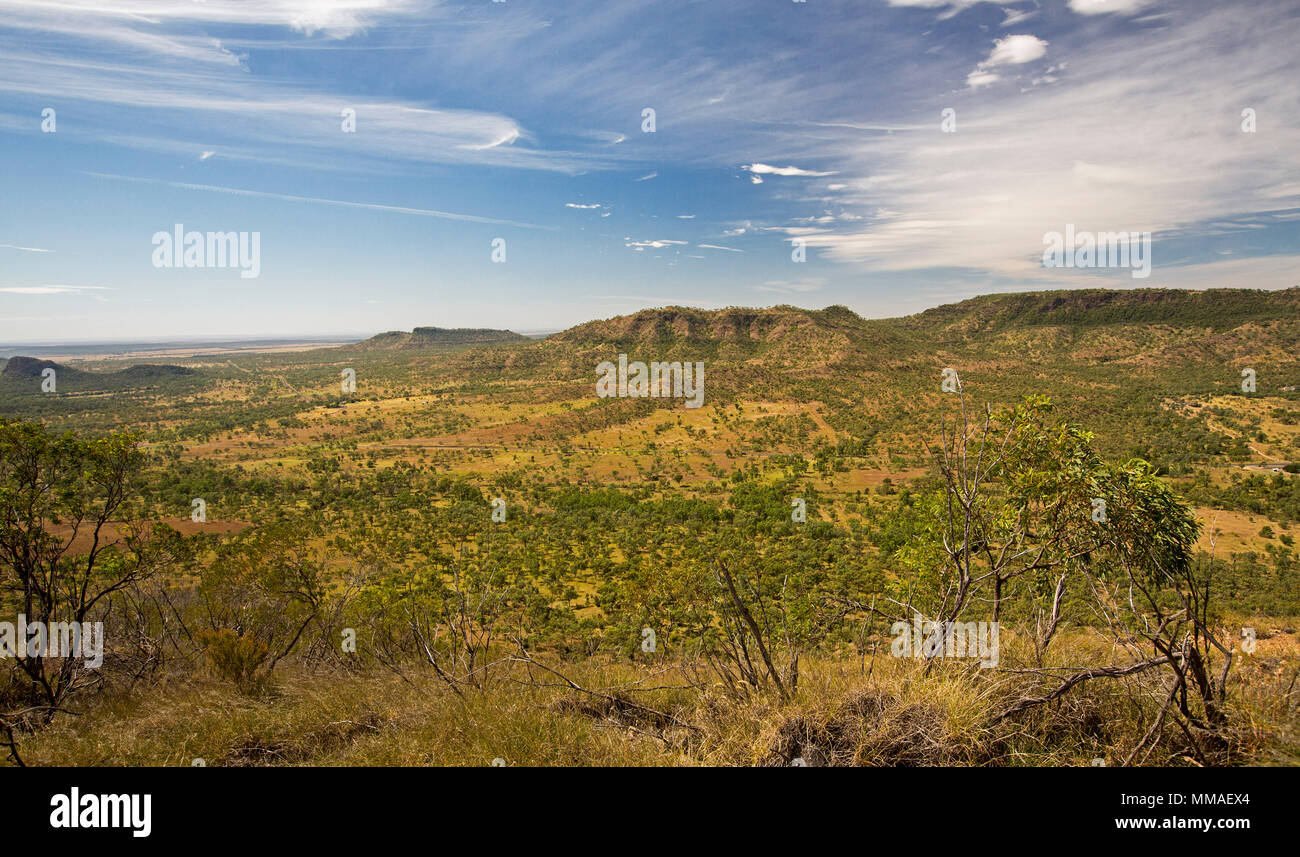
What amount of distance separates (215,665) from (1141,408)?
7771 centimetres

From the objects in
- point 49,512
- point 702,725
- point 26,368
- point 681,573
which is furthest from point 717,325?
point 26,368

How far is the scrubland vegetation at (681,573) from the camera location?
11.8 feet

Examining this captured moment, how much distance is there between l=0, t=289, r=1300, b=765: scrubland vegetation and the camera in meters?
3.61

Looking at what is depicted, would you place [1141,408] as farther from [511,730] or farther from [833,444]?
[511,730]

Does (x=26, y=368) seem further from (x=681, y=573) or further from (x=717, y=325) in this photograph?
(x=681, y=573)

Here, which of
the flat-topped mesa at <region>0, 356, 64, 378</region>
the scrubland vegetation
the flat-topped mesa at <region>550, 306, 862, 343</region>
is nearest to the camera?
the scrubland vegetation

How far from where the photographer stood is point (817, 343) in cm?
9669

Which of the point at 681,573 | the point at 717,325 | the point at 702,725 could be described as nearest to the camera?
the point at 702,725

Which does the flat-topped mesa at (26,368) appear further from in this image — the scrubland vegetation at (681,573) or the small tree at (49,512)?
the small tree at (49,512)

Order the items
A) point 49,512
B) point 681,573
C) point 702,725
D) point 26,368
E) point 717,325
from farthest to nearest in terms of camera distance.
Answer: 1. point 26,368
2. point 717,325
3. point 681,573
4. point 49,512
5. point 702,725

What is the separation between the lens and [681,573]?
2084 centimetres

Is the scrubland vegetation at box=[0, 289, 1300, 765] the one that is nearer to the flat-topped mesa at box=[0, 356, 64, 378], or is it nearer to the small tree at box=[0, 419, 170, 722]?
the small tree at box=[0, 419, 170, 722]

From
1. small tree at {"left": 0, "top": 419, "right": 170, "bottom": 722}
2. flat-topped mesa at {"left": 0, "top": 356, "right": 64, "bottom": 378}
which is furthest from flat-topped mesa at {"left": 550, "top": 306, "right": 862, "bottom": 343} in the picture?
flat-topped mesa at {"left": 0, "top": 356, "right": 64, "bottom": 378}

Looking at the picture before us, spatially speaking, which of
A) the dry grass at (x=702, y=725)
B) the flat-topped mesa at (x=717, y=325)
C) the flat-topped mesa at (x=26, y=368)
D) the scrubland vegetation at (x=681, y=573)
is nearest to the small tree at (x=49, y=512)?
the scrubland vegetation at (x=681, y=573)
